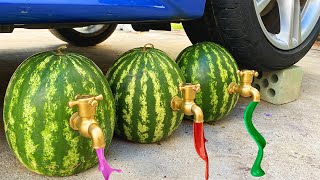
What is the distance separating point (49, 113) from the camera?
3.68ft

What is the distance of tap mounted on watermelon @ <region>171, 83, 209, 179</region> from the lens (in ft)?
3.51

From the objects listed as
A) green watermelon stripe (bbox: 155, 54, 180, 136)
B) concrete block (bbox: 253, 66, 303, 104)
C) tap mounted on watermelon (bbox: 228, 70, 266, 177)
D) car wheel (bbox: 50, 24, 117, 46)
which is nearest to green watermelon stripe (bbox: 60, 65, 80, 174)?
green watermelon stripe (bbox: 155, 54, 180, 136)

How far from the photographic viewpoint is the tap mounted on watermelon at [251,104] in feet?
3.83

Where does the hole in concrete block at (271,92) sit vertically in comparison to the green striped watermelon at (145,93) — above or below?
below

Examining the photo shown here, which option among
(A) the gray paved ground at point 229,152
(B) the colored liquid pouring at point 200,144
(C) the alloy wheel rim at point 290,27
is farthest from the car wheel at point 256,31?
(B) the colored liquid pouring at point 200,144

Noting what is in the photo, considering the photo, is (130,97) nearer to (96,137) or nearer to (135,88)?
(135,88)

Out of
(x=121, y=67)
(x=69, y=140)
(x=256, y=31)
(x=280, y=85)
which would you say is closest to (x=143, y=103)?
(x=121, y=67)

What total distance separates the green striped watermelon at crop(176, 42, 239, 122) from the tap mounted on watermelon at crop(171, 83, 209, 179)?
28cm

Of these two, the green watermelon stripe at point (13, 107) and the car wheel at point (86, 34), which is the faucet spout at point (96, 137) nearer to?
the green watermelon stripe at point (13, 107)

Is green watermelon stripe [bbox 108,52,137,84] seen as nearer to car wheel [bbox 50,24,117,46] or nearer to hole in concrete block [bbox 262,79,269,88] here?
hole in concrete block [bbox 262,79,269,88]

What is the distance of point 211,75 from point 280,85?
65cm

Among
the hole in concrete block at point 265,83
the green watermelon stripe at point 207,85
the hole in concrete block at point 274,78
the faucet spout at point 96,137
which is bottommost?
the hole in concrete block at point 265,83

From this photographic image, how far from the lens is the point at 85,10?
48.3 inches

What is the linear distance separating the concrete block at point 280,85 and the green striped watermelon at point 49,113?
49.6 inches
